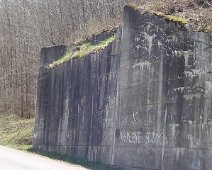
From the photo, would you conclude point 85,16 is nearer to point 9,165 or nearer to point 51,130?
point 51,130

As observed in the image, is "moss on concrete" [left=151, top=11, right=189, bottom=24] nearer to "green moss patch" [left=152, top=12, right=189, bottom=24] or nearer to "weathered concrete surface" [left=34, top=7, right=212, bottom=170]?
"green moss patch" [left=152, top=12, right=189, bottom=24]

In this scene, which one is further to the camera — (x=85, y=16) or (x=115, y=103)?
(x=85, y=16)

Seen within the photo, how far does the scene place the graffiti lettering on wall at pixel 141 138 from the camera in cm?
1267

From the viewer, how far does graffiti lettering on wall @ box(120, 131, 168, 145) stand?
499 inches

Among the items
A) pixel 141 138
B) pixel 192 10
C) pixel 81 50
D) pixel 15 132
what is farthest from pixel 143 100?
pixel 15 132

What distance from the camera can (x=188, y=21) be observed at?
1267cm

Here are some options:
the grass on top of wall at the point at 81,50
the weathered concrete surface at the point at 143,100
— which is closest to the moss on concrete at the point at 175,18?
the weathered concrete surface at the point at 143,100

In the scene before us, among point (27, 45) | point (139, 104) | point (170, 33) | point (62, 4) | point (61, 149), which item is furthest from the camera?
point (27, 45)

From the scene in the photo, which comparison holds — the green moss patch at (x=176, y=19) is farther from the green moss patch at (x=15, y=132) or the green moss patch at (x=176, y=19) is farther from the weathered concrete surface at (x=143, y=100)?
the green moss patch at (x=15, y=132)

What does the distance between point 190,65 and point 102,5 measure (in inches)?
834

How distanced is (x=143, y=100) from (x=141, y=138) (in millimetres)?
1062

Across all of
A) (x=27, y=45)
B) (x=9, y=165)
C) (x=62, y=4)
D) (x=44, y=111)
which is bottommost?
(x=9, y=165)

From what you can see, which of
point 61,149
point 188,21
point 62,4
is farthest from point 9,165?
point 62,4

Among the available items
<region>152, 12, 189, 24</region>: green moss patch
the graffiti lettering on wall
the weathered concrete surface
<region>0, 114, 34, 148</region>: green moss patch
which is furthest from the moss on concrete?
<region>0, 114, 34, 148</region>: green moss patch
